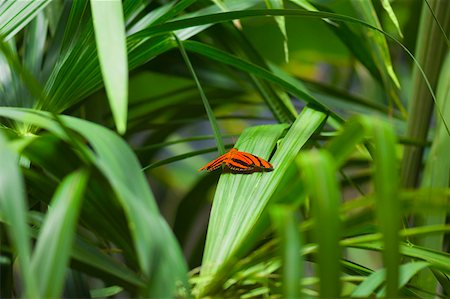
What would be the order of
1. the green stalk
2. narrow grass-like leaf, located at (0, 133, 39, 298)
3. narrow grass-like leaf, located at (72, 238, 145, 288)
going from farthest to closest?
1. the green stalk
2. narrow grass-like leaf, located at (72, 238, 145, 288)
3. narrow grass-like leaf, located at (0, 133, 39, 298)

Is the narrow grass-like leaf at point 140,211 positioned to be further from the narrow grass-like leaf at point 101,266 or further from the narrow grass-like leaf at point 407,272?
the narrow grass-like leaf at point 407,272

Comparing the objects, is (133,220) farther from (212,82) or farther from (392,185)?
(212,82)

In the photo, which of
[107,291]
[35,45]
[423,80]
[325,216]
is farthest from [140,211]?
[423,80]

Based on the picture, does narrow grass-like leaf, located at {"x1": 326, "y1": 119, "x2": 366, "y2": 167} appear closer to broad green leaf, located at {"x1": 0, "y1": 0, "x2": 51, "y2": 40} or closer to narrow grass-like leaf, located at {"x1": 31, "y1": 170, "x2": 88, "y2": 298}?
narrow grass-like leaf, located at {"x1": 31, "y1": 170, "x2": 88, "y2": 298}

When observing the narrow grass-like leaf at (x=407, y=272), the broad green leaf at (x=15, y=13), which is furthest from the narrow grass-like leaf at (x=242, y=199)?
the broad green leaf at (x=15, y=13)

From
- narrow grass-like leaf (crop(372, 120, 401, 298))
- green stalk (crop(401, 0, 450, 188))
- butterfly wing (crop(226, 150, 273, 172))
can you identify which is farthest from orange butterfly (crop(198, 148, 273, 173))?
green stalk (crop(401, 0, 450, 188))
